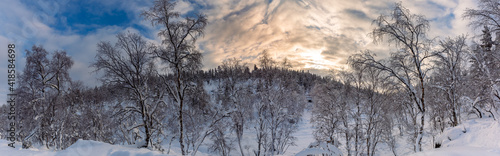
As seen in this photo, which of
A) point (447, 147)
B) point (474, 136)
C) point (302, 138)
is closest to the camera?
point (447, 147)

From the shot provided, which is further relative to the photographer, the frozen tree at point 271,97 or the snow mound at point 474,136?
the frozen tree at point 271,97

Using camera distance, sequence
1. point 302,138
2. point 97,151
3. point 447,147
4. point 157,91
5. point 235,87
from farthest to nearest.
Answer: point 302,138 → point 235,87 → point 157,91 → point 97,151 → point 447,147

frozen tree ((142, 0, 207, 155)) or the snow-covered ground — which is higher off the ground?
frozen tree ((142, 0, 207, 155))

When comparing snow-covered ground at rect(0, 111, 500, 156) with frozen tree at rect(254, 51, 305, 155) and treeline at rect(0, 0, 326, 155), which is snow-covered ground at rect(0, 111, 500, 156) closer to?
treeline at rect(0, 0, 326, 155)

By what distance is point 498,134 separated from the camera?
36.8 ft

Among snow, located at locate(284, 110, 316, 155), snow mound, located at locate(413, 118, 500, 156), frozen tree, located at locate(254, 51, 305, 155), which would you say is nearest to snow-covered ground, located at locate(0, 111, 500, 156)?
snow mound, located at locate(413, 118, 500, 156)

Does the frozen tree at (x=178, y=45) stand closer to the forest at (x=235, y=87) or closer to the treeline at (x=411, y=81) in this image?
the forest at (x=235, y=87)

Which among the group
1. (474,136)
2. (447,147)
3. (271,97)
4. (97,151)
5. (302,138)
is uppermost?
(271,97)

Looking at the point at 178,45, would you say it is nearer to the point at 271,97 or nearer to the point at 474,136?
the point at 271,97

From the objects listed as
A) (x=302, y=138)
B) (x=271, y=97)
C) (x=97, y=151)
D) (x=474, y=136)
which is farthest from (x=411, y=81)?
(x=302, y=138)

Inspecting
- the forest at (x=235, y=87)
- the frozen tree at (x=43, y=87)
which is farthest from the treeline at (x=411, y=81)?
the frozen tree at (x=43, y=87)

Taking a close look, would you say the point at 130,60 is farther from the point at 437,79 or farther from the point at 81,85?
the point at 437,79

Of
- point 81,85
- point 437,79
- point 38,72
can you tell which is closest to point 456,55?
point 437,79

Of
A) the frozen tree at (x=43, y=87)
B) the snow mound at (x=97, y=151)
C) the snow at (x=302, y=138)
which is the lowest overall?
the snow at (x=302, y=138)
